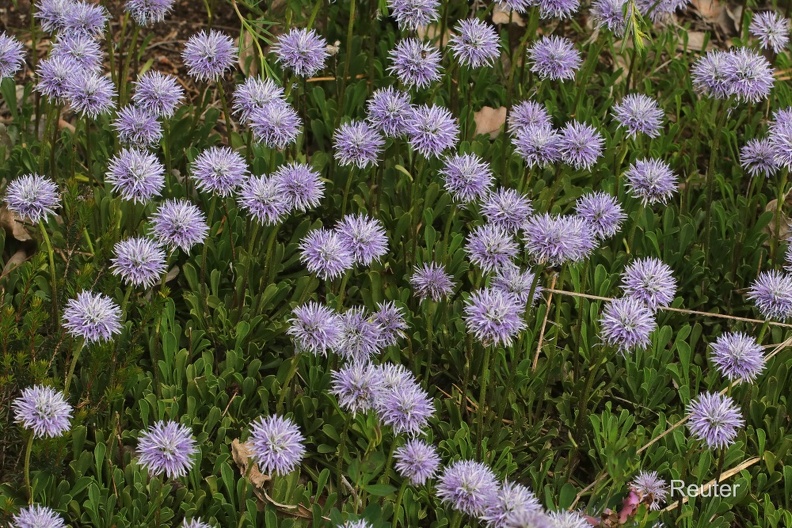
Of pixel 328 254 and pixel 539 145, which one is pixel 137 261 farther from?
pixel 539 145

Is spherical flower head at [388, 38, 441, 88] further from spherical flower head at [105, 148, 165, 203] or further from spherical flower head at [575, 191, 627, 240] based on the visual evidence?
spherical flower head at [105, 148, 165, 203]

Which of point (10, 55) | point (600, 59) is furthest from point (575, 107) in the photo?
point (10, 55)

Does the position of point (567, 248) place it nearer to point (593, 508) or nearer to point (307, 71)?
point (593, 508)

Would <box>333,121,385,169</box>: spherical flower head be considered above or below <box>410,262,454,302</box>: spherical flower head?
above

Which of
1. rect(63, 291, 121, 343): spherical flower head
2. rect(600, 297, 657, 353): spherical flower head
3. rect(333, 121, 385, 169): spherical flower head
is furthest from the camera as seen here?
rect(333, 121, 385, 169): spherical flower head

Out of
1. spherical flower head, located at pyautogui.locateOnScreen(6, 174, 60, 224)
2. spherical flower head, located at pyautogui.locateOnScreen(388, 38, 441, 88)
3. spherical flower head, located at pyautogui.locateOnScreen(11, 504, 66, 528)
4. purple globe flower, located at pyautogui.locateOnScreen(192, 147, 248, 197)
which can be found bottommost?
spherical flower head, located at pyautogui.locateOnScreen(11, 504, 66, 528)

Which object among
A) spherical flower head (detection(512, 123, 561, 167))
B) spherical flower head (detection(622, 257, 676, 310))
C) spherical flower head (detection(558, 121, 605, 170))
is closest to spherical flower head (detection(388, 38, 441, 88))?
spherical flower head (detection(512, 123, 561, 167))
